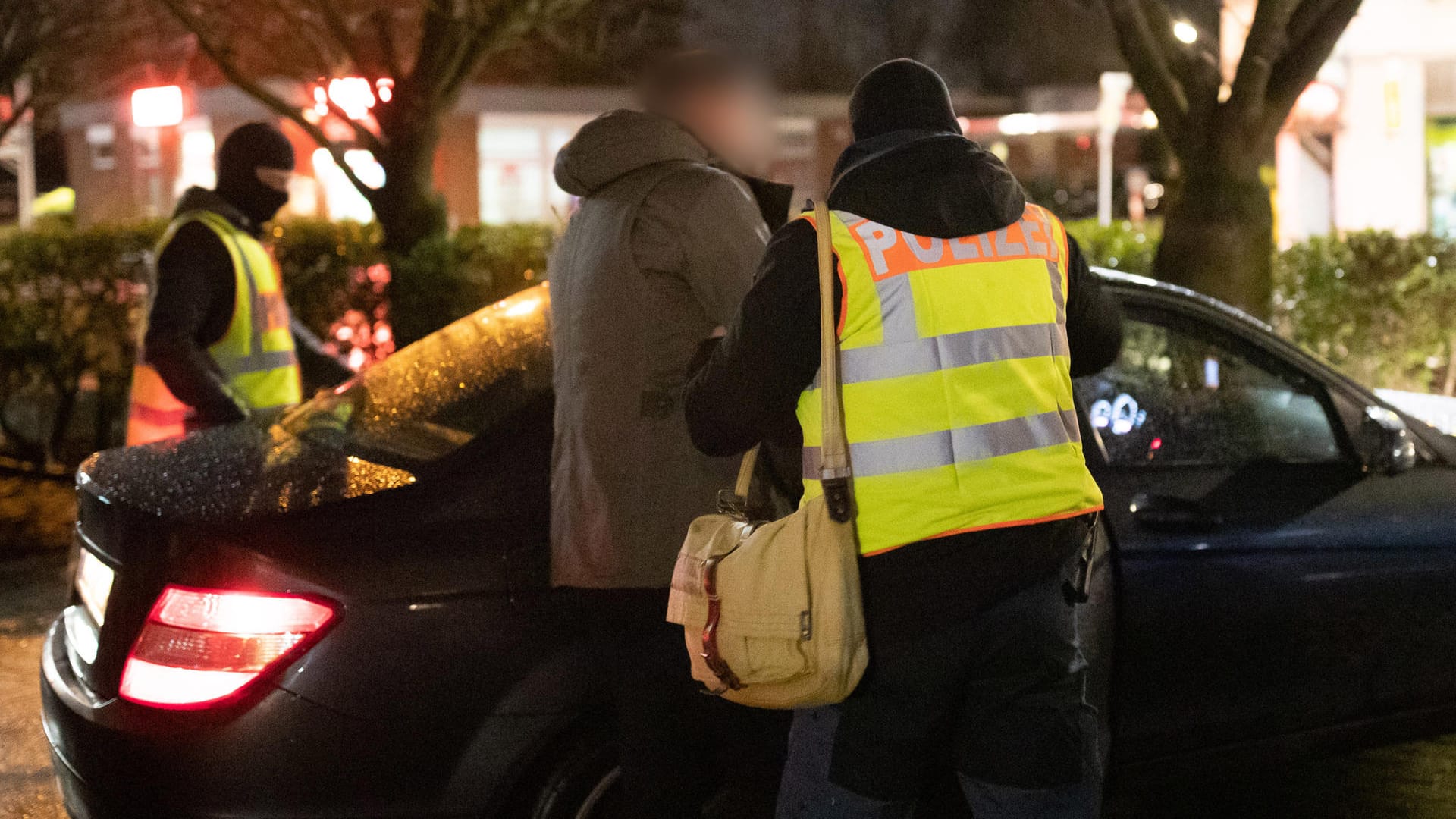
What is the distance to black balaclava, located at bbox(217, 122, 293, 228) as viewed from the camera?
Answer: 188 inches

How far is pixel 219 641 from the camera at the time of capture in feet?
9.11

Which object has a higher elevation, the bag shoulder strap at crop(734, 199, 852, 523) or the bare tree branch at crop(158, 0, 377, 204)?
the bare tree branch at crop(158, 0, 377, 204)

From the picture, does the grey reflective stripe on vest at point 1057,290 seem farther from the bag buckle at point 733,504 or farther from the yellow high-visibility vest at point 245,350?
the yellow high-visibility vest at point 245,350

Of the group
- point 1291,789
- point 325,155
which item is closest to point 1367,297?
point 1291,789

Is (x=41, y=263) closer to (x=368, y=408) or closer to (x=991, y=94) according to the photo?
(x=368, y=408)

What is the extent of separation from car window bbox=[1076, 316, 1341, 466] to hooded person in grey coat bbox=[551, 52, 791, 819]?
54.7 inches

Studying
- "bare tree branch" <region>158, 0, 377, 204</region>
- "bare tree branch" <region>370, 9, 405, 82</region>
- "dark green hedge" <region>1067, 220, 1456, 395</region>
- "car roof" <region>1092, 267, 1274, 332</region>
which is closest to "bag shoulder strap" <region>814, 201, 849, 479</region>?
"car roof" <region>1092, 267, 1274, 332</region>

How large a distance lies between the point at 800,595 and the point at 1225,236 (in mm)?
4252

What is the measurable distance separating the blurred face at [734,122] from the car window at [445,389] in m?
0.71

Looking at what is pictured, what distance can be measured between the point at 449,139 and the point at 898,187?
66.7 ft

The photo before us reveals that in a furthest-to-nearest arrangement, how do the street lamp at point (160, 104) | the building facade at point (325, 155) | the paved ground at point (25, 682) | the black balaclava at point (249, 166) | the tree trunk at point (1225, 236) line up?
1. the building facade at point (325, 155)
2. the street lamp at point (160, 104)
3. the tree trunk at point (1225, 236)
4. the black balaclava at point (249, 166)
5. the paved ground at point (25, 682)

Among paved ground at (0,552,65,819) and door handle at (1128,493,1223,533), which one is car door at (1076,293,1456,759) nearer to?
door handle at (1128,493,1223,533)

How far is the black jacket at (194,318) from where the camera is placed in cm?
434

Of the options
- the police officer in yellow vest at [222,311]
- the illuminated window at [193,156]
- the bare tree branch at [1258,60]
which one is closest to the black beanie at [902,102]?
the police officer in yellow vest at [222,311]
